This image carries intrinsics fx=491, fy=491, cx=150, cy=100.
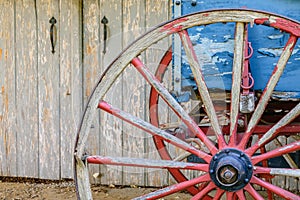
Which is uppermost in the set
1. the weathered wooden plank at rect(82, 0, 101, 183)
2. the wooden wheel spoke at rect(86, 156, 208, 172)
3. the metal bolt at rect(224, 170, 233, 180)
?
the weathered wooden plank at rect(82, 0, 101, 183)

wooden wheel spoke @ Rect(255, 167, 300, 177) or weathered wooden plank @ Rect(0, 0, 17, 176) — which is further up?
weathered wooden plank @ Rect(0, 0, 17, 176)

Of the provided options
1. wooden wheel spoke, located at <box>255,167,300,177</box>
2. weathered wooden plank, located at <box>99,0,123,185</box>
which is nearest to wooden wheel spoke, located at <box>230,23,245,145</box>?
wooden wheel spoke, located at <box>255,167,300,177</box>

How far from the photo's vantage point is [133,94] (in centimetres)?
392

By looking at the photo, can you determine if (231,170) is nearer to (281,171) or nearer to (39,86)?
(281,171)


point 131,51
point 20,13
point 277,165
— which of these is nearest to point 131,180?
point 277,165

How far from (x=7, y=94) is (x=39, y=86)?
0.99ft

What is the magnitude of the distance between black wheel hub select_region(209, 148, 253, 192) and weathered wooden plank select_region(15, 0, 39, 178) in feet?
7.27

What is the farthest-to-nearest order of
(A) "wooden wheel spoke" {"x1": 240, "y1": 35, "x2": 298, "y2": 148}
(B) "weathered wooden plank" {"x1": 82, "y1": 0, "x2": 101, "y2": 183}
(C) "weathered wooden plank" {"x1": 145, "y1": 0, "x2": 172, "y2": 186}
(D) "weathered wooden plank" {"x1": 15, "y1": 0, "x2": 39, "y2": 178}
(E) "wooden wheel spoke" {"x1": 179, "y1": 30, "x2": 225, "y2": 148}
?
(D) "weathered wooden plank" {"x1": 15, "y1": 0, "x2": 39, "y2": 178}
(B) "weathered wooden plank" {"x1": 82, "y1": 0, "x2": 101, "y2": 183}
(C) "weathered wooden plank" {"x1": 145, "y1": 0, "x2": 172, "y2": 186}
(E) "wooden wheel spoke" {"x1": 179, "y1": 30, "x2": 225, "y2": 148}
(A) "wooden wheel spoke" {"x1": 240, "y1": 35, "x2": 298, "y2": 148}

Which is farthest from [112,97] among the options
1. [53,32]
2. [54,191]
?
[54,191]

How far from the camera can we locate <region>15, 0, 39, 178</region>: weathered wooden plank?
4.01 meters

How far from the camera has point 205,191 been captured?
231cm

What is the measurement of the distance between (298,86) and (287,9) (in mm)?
364

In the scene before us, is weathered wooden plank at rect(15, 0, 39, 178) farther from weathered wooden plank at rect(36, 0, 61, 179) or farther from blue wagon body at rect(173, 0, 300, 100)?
blue wagon body at rect(173, 0, 300, 100)

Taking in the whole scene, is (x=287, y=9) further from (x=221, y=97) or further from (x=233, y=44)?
(x=221, y=97)
